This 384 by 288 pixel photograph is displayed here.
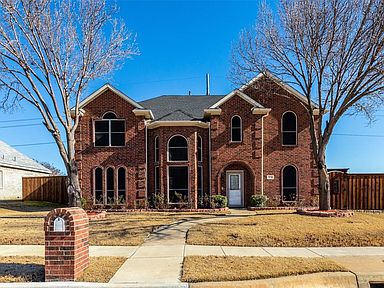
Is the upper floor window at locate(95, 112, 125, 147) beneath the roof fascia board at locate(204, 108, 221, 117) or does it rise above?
beneath

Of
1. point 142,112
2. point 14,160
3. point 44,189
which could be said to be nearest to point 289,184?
point 142,112

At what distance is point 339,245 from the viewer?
11.0 metres

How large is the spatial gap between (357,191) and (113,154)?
13.7 metres

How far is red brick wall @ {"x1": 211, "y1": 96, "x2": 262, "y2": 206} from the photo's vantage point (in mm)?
21531

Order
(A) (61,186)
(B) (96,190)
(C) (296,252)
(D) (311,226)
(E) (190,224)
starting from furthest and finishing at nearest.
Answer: (A) (61,186) → (B) (96,190) → (E) (190,224) → (D) (311,226) → (C) (296,252)

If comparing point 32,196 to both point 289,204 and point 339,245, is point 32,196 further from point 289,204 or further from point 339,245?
point 339,245

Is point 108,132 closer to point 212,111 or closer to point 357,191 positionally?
point 212,111

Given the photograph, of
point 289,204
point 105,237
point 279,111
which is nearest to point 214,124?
point 279,111

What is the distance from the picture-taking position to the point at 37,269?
309 inches

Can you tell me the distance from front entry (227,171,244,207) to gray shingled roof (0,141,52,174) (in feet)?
62.2

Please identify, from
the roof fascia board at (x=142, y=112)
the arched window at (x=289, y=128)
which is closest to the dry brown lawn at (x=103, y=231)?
the roof fascia board at (x=142, y=112)

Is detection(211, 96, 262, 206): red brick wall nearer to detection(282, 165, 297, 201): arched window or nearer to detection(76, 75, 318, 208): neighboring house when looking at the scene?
detection(76, 75, 318, 208): neighboring house

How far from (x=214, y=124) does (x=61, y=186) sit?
451 inches

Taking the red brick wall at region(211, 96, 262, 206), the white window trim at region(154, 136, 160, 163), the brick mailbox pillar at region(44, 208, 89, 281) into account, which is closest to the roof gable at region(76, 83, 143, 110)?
the white window trim at region(154, 136, 160, 163)
